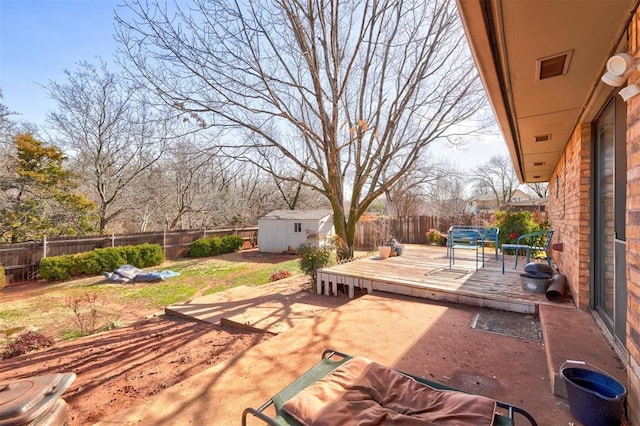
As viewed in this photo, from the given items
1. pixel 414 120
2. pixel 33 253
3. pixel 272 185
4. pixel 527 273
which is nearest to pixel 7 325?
pixel 33 253

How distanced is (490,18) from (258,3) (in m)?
5.83

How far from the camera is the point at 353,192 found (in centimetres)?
859

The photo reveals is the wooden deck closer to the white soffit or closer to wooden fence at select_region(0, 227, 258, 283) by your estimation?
the white soffit

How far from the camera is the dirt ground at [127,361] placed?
2.70 meters

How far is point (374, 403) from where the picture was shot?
1727 millimetres

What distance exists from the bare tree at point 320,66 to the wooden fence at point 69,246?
712cm

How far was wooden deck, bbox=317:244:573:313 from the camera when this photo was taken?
4180 mm

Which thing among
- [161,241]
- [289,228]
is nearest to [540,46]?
[289,228]

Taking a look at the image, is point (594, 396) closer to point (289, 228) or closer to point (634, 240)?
point (634, 240)

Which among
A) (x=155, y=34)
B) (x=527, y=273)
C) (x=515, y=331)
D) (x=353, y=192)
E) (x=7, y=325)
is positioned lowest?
(x=7, y=325)

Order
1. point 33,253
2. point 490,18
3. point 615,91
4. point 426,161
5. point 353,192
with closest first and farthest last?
1. point 490,18
2. point 615,91
3. point 353,192
4. point 33,253
5. point 426,161

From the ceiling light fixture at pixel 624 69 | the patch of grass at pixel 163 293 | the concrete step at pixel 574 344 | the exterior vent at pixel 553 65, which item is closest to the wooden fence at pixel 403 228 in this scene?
the patch of grass at pixel 163 293

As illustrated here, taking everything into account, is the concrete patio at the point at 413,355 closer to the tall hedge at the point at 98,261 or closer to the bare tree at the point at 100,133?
the tall hedge at the point at 98,261

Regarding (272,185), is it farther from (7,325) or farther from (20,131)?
(7,325)
